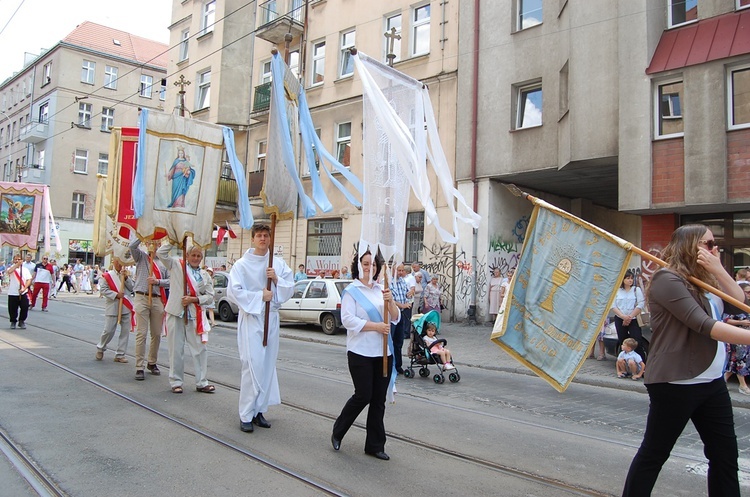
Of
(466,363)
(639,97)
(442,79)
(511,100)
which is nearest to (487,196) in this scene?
(511,100)

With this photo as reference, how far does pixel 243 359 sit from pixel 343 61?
1894 cm

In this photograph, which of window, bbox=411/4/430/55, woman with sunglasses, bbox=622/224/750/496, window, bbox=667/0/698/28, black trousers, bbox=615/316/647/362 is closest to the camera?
woman with sunglasses, bbox=622/224/750/496

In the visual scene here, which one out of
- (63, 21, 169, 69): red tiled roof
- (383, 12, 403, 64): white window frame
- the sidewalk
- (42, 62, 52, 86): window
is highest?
(63, 21, 169, 69): red tiled roof

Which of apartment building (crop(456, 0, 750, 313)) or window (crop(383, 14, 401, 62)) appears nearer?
apartment building (crop(456, 0, 750, 313))

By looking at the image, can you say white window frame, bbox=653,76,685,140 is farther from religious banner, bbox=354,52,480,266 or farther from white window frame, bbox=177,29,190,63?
white window frame, bbox=177,29,190,63

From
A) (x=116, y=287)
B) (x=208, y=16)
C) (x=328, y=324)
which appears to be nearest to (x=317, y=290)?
(x=328, y=324)

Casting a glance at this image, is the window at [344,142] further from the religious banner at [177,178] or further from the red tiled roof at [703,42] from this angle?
the religious banner at [177,178]

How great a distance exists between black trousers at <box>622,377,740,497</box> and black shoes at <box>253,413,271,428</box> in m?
3.66

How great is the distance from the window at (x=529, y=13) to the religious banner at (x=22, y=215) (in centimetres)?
1438

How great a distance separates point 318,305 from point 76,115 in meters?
39.6

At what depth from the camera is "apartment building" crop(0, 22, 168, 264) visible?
146 feet

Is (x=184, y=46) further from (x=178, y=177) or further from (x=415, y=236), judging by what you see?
(x=178, y=177)

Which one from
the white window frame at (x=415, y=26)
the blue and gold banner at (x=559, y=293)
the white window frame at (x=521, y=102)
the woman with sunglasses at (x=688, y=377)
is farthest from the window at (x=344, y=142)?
the woman with sunglasses at (x=688, y=377)

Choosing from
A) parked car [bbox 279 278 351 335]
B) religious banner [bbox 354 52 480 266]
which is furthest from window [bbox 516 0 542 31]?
religious banner [bbox 354 52 480 266]
